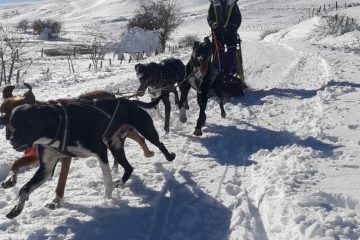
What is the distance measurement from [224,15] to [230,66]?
1.14 meters

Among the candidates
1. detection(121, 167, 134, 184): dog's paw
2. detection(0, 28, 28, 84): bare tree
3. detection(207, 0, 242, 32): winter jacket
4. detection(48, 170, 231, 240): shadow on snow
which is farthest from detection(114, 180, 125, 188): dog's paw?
detection(0, 28, 28, 84): bare tree

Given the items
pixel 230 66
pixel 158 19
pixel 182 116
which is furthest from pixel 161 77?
pixel 158 19

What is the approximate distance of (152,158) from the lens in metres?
6.20

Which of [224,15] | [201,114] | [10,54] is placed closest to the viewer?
[201,114]

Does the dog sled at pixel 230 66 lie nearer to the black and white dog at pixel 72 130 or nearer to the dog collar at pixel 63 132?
the black and white dog at pixel 72 130

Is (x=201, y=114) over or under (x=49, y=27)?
over

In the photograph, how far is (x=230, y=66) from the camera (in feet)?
33.3

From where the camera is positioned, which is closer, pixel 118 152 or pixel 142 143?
pixel 118 152

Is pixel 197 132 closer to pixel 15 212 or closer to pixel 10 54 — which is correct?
pixel 15 212

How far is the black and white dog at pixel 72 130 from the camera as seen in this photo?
3.94 metres

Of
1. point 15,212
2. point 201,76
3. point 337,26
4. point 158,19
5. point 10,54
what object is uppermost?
point 201,76

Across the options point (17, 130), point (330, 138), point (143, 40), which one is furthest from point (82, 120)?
point (143, 40)

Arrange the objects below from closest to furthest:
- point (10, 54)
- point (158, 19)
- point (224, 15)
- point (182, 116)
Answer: point (182, 116)
point (224, 15)
point (10, 54)
point (158, 19)

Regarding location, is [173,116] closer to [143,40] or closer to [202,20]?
[143,40]
